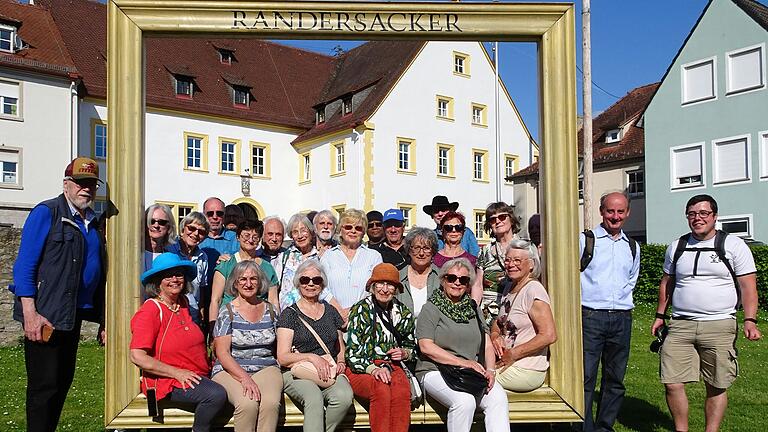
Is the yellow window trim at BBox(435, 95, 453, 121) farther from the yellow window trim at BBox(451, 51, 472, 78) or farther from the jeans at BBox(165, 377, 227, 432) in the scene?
the jeans at BBox(165, 377, 227, 432)

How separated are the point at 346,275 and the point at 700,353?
8.99 ft

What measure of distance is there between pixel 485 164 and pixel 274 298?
1981 centimetres

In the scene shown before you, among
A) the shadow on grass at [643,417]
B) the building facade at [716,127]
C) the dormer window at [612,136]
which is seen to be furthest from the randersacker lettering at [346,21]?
the dormer window at [612,136]

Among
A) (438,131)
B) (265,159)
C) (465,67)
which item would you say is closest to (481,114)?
(438,131)

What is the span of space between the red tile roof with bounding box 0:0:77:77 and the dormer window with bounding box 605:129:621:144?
20.7 m

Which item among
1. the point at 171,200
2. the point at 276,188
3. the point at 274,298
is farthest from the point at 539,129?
the point at 276,188

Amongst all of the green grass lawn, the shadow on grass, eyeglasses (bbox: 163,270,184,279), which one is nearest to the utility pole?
the green grass lawn

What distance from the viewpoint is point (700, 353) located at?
5.39 meters

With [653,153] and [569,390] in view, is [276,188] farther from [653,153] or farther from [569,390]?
[569,390]

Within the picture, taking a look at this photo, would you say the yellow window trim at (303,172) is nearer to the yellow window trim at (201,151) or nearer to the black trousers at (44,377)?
the yellow window trim at (201,151)

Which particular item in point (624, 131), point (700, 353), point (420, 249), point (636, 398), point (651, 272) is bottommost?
point (636, 398)

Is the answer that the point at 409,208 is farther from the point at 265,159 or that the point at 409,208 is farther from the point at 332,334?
the point at 332,334

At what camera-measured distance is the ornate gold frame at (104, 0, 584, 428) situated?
4594 millimetres

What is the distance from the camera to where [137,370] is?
15.2ft
